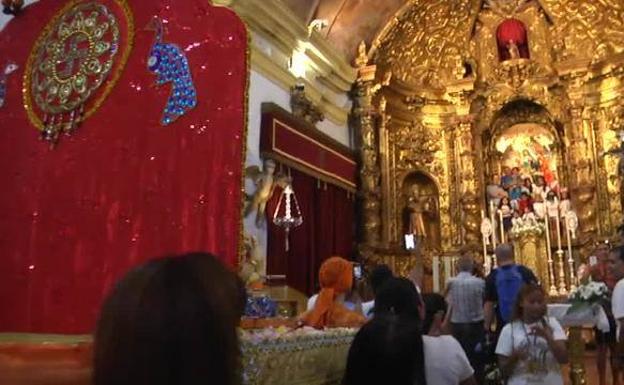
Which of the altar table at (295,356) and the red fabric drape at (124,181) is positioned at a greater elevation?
the red fabric drape at (124,181)

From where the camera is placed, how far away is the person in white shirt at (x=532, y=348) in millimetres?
3002

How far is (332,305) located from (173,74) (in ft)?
7.94

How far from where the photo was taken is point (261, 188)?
827 cm

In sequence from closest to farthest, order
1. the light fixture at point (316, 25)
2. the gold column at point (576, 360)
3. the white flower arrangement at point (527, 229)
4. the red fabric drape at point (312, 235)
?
the gold column at point (576, 360)
the red fabric drape at point (312, 235)
the light fixture at point (316, 25)
the white flower arrangement at point (527, 229)

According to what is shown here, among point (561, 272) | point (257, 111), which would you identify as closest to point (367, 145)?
point (257, 111)

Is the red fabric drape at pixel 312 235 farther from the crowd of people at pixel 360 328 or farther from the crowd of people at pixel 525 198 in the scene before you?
the crowd of people at pixel 360 328

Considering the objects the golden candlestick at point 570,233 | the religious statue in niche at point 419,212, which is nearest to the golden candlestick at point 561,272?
the golden candlestick at point 570,233

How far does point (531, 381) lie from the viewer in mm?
2994

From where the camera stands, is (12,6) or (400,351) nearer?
(400,351)

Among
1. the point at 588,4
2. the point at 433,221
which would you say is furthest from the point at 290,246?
the point at 588,4

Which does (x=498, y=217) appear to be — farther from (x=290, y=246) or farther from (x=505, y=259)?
(x=505, y=259)

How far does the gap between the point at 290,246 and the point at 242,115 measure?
4680mm

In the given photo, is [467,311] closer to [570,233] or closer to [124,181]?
[124,181]

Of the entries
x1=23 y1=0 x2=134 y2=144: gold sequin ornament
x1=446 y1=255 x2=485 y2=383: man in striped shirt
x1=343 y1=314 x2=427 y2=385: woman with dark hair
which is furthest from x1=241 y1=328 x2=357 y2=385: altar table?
x1=23 y1=0 x2=134 y2=144: gold sequin ornament
